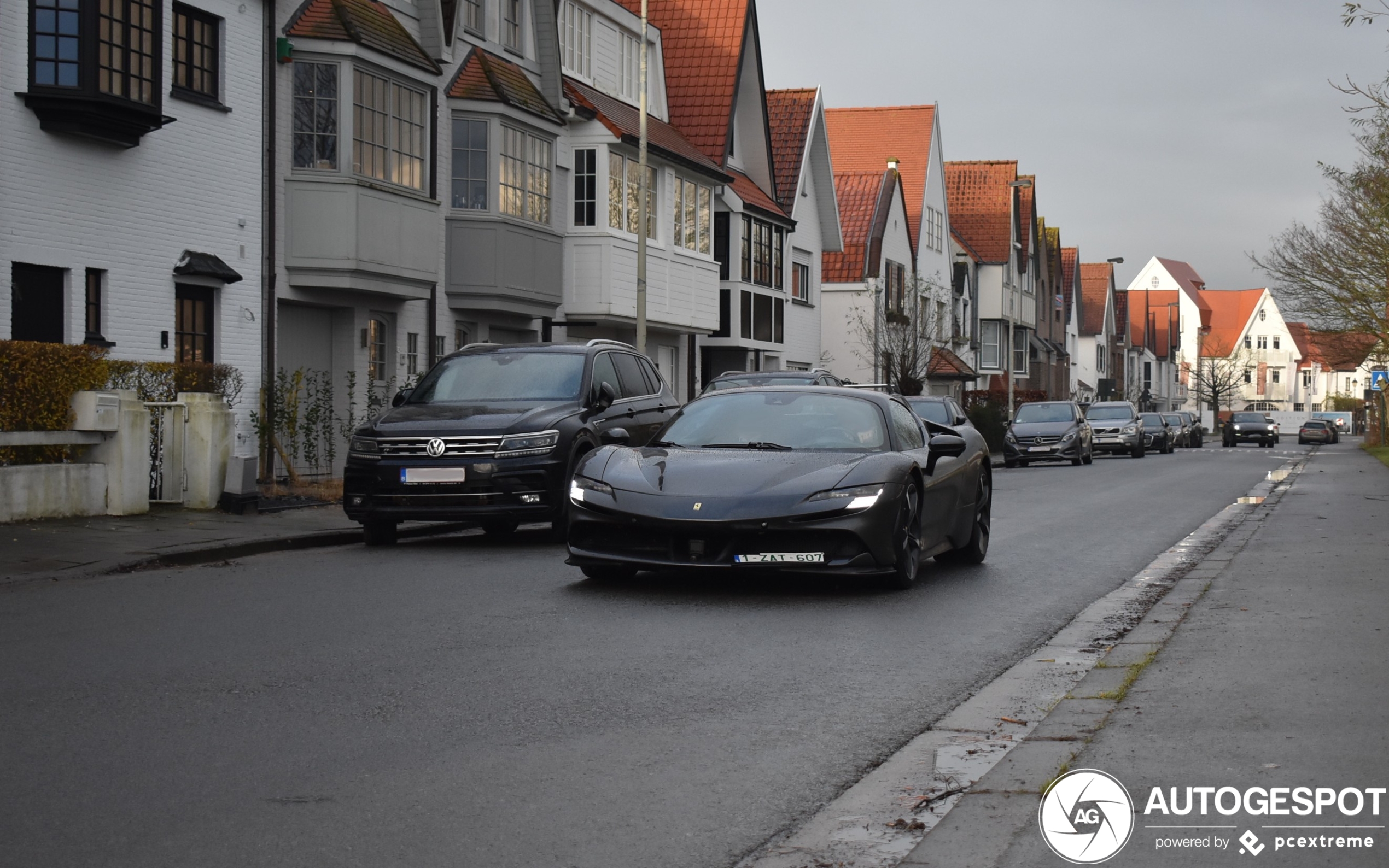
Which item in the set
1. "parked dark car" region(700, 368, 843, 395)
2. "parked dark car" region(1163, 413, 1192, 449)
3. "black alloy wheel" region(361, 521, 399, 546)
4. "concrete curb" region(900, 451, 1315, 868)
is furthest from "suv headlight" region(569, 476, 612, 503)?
"parked dark car" region(1163, 413, 1192, 449)

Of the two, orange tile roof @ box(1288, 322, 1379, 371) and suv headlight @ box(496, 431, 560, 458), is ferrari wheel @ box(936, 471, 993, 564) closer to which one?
suv headlight @ box(496, 431, 560, 458)

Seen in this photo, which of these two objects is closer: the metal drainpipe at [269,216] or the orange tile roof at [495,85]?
the metal drainpipe at [269,216]

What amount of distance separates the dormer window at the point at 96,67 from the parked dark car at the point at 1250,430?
61777mm

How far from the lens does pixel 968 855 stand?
4.42 metres

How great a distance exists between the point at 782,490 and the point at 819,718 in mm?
3766

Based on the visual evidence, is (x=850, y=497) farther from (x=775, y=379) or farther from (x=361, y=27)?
(x=361, y=27)

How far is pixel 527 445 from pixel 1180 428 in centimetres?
5763

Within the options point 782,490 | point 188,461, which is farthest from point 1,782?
point 188,461

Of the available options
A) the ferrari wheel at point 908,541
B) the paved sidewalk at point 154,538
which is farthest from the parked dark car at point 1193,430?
the ferrari wheel at point 908,541

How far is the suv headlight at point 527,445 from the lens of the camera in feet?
45.3

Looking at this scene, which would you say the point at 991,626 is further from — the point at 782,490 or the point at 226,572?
the point at 226,572

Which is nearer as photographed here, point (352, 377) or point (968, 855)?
point (968, 855)

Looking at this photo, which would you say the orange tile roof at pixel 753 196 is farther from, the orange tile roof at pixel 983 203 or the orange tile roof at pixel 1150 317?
the orange tile roof at pixel 1150 317

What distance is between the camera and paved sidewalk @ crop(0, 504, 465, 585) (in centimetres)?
1155
